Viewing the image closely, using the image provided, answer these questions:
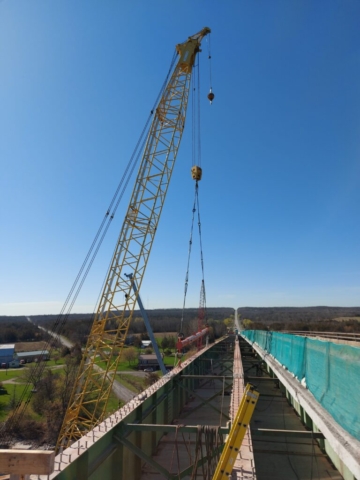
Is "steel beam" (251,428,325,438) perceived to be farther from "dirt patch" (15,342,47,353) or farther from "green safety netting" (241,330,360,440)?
"dirt patch" (15,342,47,353)

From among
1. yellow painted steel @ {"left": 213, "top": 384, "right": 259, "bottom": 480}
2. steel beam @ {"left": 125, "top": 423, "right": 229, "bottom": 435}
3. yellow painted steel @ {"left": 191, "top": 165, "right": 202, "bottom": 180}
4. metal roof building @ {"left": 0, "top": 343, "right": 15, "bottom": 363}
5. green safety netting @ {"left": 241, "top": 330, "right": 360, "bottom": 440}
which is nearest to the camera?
yellow painted steel @ {"left": 213, "top": 384, "right": 259, "bottom": 480}

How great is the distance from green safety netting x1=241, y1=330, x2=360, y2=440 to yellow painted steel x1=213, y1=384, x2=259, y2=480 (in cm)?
181

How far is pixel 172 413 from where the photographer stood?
42.3 ft

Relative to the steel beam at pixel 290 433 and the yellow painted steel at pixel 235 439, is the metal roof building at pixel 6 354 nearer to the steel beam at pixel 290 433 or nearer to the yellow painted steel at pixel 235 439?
the steel beam at pixel 290 433

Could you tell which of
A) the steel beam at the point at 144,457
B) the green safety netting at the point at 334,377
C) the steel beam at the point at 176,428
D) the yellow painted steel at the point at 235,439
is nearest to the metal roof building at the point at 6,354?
the steel beam at the point at 176,428

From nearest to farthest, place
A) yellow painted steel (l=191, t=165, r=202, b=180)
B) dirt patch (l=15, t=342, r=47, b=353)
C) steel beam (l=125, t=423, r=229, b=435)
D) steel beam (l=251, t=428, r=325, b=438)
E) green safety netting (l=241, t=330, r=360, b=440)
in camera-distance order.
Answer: green safety netting (l=241, t=330, r=360, b=440)
steel beam (l=125, t=423, r=229, b=435)
steel beam (l=251, t=428, r=325, b=438)
yellow painted steel (l=191, t=165, r=202, b=180)
dirt patch (l=15, t=342, r=47, b=353)

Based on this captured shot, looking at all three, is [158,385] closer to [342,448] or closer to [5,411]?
[342,448]

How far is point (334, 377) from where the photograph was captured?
6.43m

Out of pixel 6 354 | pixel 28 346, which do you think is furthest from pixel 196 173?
pixel 28 346

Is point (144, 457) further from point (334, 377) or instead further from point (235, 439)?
point (334, 377)

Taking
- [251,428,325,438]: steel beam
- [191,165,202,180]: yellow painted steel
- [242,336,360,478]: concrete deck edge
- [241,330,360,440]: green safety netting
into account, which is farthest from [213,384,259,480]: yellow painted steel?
[191,165,202,180]: yellow painted steel

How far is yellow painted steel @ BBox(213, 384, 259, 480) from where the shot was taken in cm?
464

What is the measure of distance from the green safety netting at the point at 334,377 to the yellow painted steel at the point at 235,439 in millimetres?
1811

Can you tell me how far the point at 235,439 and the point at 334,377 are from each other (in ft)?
9.14
